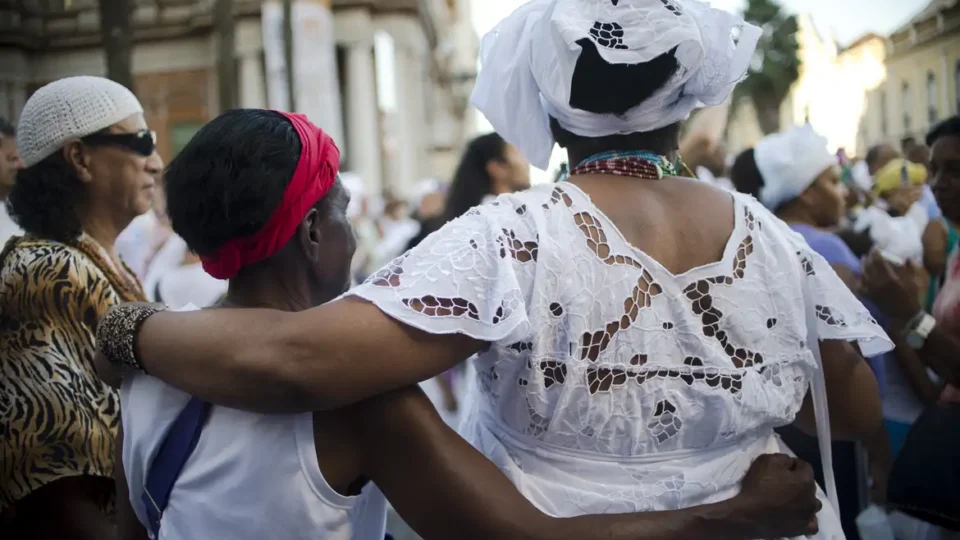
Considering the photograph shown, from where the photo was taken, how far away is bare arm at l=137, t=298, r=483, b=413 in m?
1.34

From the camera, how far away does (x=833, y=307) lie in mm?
1677

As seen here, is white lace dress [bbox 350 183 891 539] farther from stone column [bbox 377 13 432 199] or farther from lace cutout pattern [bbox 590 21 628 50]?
stone column [bbox 377 13 432 199]

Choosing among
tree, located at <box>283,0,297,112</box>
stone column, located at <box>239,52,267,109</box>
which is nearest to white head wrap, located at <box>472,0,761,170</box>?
stone column, located at <box>239,52,267,109</box>

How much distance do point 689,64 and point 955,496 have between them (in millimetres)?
1741

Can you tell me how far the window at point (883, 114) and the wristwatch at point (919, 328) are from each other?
13.1 ft

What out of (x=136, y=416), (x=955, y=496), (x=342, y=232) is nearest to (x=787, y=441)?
(x=955, y=496)

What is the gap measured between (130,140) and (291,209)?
1071 millimetres

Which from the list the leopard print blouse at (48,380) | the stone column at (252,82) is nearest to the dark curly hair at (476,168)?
the stone column at (252,82)

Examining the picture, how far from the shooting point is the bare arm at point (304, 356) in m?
1.34

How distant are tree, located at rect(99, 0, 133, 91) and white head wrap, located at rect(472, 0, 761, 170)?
1508 mm

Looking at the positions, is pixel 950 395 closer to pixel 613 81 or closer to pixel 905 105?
pixel 613 81

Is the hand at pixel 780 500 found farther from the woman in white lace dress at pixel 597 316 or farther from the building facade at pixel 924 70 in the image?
the building facade at pixel 924 70

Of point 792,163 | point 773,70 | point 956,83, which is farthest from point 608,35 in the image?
point 773,70

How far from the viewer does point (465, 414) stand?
1.85 metres
